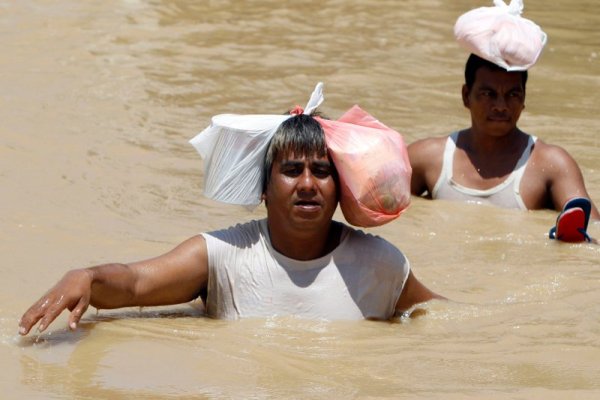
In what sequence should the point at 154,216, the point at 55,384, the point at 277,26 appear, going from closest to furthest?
the point at 55,384 < the point at 154,216 < the point at 277,26

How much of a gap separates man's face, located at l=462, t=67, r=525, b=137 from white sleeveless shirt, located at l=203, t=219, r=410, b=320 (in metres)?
2.40

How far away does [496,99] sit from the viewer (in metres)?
7.06

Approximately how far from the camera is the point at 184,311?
4.96 metres

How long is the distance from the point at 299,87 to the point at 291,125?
500 centimetres

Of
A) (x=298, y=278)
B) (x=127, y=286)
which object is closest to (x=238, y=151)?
(x=298, y=278)

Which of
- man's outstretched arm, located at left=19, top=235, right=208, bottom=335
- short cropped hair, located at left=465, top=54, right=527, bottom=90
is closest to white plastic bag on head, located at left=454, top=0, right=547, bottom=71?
short cropped hair, located at left=465, top=54, right=527, bottom=90

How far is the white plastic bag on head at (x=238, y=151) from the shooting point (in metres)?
4.77

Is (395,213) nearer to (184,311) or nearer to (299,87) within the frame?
(184,311)

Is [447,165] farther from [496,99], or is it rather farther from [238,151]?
[238,151]

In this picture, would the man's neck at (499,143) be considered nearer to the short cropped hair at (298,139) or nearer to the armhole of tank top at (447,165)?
the armhole of tank top at (447,165)

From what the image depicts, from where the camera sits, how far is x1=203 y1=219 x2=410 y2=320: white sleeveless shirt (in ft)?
15.6

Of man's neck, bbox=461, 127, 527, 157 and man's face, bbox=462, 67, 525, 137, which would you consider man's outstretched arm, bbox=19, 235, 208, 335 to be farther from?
man's neck, bbox=461, 127, 527, 157

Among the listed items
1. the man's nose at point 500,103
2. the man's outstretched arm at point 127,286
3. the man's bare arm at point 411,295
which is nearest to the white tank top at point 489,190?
the man's nose at point 500,103

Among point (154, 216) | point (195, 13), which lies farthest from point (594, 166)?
point (195, 13)
